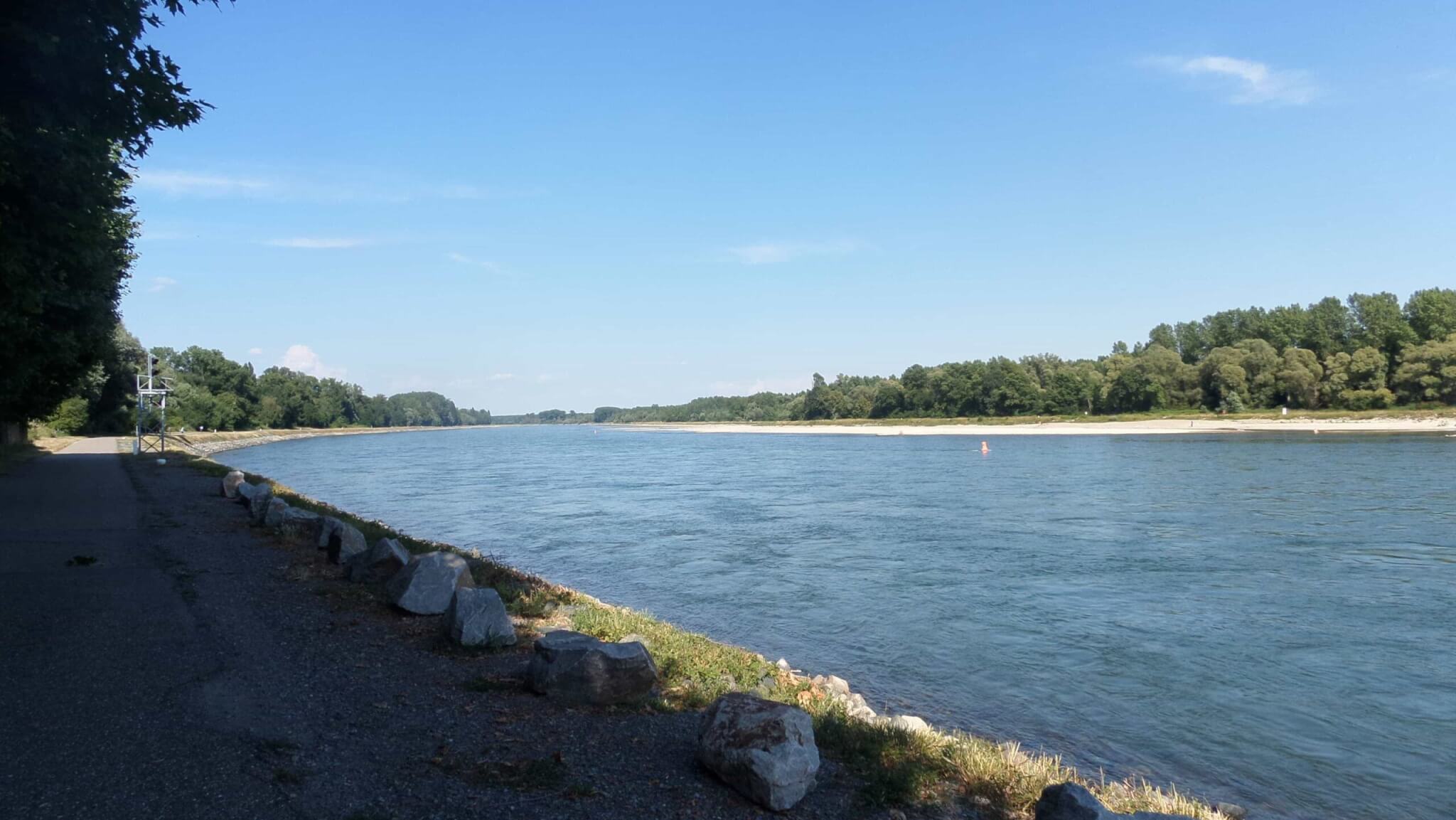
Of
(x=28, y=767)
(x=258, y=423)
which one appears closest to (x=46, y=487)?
(x=28, y=767)

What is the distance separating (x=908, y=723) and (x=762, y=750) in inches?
129

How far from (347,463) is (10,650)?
61522mm

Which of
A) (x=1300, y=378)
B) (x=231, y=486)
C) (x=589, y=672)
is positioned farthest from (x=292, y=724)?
(x=1300, y=378)

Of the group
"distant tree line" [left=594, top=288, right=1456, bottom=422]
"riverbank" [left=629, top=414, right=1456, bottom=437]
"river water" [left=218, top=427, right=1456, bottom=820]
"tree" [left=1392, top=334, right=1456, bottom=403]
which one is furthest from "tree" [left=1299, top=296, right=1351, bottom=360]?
"river water" [left=218, top=427, right=1456, bottom=820]

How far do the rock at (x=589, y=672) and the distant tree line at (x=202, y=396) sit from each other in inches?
1127

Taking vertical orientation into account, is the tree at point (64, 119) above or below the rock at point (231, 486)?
above

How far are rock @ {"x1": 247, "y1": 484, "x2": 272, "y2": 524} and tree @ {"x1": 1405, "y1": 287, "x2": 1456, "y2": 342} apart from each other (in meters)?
109

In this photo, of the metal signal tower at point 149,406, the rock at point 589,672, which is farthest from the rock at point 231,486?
the rock at point 589,672

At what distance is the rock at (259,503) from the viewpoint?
58.7 ft

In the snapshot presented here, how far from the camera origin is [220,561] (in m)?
13.0

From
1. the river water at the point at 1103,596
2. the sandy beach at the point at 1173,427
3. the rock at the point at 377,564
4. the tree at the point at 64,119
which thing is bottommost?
the river water at the point at 1103,596

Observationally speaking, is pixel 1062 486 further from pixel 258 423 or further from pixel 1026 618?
pixel 258 423

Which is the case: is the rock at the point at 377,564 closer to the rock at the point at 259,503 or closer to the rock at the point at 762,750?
the rock at the point at 762,750

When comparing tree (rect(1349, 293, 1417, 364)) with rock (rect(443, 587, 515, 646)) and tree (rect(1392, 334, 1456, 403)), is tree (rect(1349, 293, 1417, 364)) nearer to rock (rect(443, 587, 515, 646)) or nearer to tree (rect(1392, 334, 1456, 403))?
tree (rect(1392, 334, 1456, 403))
